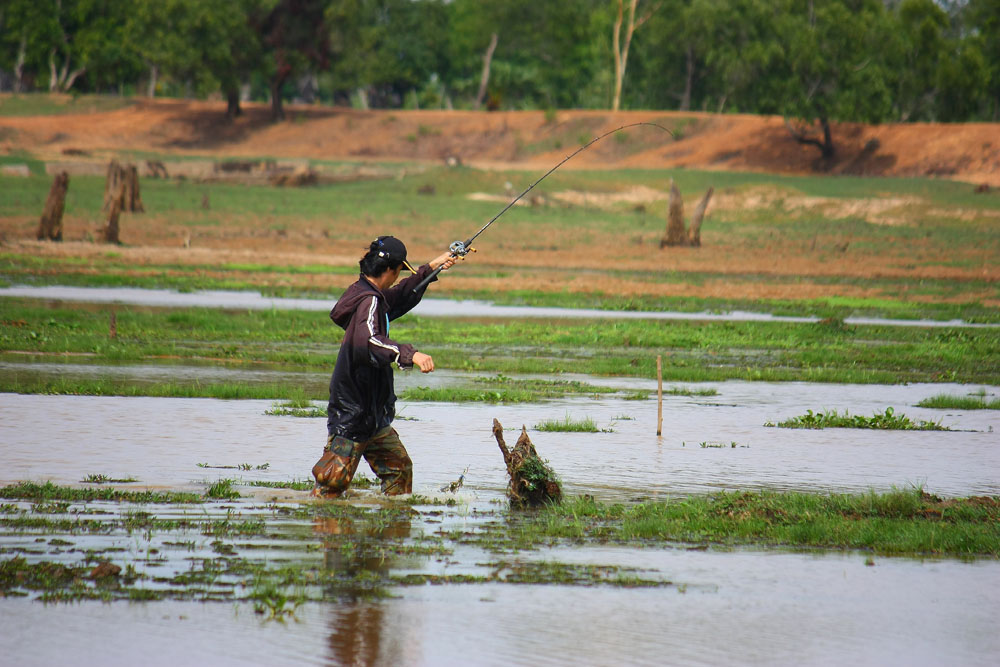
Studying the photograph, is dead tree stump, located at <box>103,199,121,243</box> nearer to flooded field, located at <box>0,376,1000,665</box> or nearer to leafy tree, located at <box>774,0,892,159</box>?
flooded field, located at <box>0,376,1000,665</box>

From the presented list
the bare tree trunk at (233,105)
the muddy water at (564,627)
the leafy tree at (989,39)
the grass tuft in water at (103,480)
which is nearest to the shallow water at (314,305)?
the grass tuft in water at (103,480)

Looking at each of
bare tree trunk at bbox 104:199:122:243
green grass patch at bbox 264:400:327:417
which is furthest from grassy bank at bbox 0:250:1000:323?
green grass patch at bbox 264:400:327:417

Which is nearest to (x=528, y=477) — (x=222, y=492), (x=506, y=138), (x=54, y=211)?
(x=222, y=492)

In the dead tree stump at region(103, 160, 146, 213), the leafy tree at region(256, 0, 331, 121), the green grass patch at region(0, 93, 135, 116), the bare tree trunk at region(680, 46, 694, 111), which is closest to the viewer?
the dead tree stump at region(103, 160, 146, 213)

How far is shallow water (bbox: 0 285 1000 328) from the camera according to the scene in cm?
2484

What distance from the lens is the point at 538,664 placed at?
5.88 m

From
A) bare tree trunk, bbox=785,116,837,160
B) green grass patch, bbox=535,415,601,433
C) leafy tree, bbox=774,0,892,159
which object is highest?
leafy tree, bbox=774,0,892,159

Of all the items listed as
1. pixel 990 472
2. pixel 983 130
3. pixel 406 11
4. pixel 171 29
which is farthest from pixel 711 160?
pixel 990 472

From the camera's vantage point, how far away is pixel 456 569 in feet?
24.3

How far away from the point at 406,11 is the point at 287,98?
56.6 ft

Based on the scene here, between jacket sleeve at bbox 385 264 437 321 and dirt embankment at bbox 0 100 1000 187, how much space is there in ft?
181

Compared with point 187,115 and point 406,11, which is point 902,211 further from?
point 406,11

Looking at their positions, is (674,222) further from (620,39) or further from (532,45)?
(532,45)

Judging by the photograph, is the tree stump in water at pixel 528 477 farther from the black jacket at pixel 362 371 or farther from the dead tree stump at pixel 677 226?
the dead tree stump at pixel 677 226
